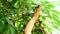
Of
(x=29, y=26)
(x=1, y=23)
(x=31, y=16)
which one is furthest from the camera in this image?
(x=31, y=16)

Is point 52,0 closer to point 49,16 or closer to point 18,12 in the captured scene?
point 49,16

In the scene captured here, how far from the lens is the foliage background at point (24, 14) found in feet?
2.92

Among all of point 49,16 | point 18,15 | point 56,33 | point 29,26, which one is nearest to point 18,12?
point 18,15

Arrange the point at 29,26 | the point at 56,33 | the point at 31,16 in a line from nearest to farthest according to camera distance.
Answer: the point at 29,26 < the point at 31,16 < the point at 56,33

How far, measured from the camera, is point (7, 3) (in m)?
0.94

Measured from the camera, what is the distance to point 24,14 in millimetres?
1006

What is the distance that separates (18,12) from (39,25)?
0.19 metres

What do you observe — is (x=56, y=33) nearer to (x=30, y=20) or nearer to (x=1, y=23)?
(x=30, y=20)

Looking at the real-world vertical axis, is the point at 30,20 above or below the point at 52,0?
below

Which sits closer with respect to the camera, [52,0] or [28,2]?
[28,2]

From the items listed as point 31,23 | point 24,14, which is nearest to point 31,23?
point 31,23

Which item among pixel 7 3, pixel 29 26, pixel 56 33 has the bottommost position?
pixel 56 33

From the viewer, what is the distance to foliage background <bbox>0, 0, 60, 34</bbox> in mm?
889

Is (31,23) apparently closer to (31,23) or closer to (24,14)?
(31,23)
